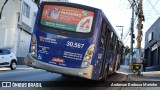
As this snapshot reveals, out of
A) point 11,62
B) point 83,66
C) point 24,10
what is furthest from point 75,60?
point 24,10

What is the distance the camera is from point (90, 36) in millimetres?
12102

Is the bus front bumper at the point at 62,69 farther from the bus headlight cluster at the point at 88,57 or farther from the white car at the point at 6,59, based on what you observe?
the white car at the point at 6,59

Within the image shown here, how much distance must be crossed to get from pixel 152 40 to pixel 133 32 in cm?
392

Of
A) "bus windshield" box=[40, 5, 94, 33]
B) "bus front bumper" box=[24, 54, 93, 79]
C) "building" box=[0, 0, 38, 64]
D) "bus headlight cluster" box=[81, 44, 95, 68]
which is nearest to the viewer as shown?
"bus front bumper" box=[24, 54, 93, 79]

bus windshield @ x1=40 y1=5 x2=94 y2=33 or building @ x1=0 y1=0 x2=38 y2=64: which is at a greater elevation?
building @ x1=0 y1=0 x2=38 y2=64

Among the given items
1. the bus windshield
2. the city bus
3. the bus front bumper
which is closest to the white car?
the city bus

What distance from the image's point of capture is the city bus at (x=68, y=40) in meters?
11.9

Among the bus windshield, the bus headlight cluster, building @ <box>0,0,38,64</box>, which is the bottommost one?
the bus headlight cluster

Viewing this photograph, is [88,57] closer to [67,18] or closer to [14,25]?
[67,18]

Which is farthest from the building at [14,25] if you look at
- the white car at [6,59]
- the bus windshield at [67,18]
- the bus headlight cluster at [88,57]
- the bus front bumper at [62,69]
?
the bus headlight cluster at [88,57]

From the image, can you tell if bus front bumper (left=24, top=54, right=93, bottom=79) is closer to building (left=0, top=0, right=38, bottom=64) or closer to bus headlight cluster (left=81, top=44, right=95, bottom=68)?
bus headlight cluster (left=81, top=44, right=95, bottom=68)

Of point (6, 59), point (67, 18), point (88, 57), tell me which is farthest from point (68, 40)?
point (6, 59)

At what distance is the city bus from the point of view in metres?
11.9

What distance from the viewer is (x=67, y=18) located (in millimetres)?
12406
